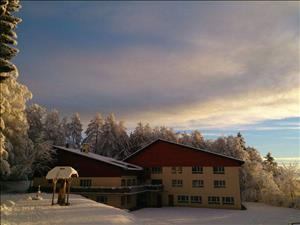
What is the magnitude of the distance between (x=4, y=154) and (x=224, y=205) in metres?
35.9

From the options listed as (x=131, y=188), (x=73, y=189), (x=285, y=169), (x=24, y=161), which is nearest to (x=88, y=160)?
(x=73, y=189)

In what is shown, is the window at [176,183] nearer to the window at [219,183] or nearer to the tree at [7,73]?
the window at [219,183]

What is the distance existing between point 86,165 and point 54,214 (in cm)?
1950

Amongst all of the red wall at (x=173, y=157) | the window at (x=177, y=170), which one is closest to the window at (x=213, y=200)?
the red wall at (x=173, y=157)

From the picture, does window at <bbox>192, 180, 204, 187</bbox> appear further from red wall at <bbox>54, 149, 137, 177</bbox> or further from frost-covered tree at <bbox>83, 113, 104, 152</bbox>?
frost-covered tree at <bbox>83, 113, 104, 152</bbox>

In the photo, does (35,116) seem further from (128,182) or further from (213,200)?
(213,200)

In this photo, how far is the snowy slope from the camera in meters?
20.1

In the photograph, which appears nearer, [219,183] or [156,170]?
[219,183]

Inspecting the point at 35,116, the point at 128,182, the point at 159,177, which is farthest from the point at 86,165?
the point at 159,177

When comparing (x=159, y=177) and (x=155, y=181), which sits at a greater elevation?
(x=159, y=177)

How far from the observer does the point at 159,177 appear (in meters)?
50.2

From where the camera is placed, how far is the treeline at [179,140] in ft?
175

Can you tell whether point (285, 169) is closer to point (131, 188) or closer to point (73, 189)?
point (131, 188)

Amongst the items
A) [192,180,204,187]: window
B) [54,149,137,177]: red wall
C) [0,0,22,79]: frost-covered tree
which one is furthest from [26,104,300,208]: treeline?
[0,0,22,79]: frost-covered tree
